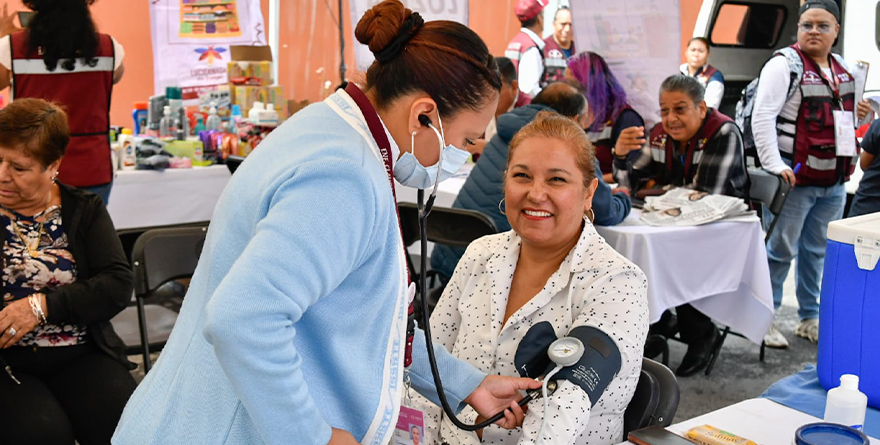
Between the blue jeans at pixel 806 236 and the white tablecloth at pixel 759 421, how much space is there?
311cm

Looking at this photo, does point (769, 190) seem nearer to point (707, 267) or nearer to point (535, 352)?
point (707, 267)

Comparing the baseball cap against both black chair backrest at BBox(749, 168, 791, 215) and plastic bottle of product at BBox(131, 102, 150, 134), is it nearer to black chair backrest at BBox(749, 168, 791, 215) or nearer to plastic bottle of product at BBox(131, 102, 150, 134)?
black chair backrest at BBox(749, 168, 791, 215)

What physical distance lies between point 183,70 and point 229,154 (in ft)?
5.96

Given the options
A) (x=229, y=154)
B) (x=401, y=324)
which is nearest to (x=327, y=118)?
(x=401, y=324)

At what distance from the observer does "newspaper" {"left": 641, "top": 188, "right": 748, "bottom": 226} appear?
11.2ft

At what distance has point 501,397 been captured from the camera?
4.99ft

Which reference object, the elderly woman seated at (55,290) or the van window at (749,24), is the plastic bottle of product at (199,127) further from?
the van window at (749,24)

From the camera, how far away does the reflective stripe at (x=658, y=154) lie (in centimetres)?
395

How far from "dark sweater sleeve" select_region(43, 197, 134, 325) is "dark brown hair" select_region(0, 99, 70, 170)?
0.18 meters

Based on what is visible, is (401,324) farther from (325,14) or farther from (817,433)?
(325,14)

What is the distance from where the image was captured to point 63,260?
2275 millimetres

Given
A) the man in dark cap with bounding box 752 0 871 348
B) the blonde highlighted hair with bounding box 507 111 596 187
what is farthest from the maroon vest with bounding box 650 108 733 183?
the blonde highlighted hair with bounding box 507 111 596 187

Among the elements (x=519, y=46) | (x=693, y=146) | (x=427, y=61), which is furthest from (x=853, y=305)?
(x=519, y=46)

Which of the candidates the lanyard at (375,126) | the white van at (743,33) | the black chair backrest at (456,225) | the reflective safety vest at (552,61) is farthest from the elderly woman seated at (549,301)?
the white van at (743,33)
